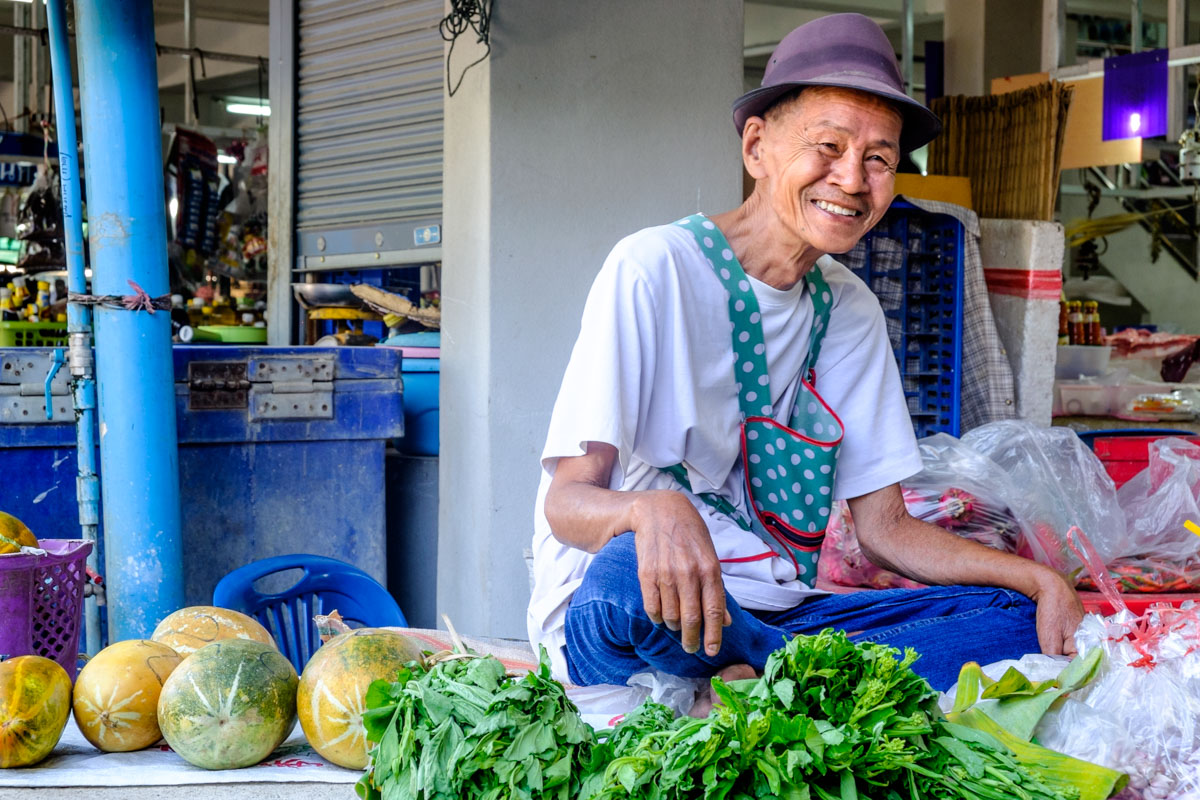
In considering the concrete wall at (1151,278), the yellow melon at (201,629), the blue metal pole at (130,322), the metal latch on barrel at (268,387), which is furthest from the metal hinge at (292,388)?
the concrete wall at (1151,278)

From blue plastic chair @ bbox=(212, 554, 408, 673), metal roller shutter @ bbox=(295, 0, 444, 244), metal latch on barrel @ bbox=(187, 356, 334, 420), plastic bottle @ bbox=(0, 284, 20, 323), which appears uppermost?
metal roller shutter @ bbox=(295, 0, 444, 244)

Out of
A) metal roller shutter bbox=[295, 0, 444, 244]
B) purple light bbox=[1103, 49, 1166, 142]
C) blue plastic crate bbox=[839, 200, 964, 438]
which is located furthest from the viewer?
purple light bbox=[1103, 49, 1166, 142]

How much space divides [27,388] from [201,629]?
1.63 meters

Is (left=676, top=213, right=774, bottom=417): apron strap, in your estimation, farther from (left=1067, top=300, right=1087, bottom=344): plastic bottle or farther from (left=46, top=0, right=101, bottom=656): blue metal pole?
(left=1067, top=300, right=1087, bottom=344): plastic bottle

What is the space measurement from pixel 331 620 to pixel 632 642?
2.77 feet

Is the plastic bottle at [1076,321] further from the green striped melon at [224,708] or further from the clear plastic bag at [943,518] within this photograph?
the green striped melon at [224,708]

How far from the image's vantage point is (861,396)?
2445 millimetres

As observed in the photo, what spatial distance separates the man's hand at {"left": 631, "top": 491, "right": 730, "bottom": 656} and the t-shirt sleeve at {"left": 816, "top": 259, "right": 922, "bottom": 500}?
840mm

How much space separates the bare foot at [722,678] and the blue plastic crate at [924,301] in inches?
99.8

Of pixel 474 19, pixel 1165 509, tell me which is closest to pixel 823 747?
pixel 1165 509

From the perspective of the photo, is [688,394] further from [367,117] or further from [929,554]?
[367,117]

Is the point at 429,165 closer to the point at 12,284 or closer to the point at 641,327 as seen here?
the point at 641,327

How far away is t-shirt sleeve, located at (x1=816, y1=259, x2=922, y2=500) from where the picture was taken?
2436 mm

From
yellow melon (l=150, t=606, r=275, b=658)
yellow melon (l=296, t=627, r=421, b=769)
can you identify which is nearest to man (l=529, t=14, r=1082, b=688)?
yellow melon (l=296, t=627, r=421, b=769)
